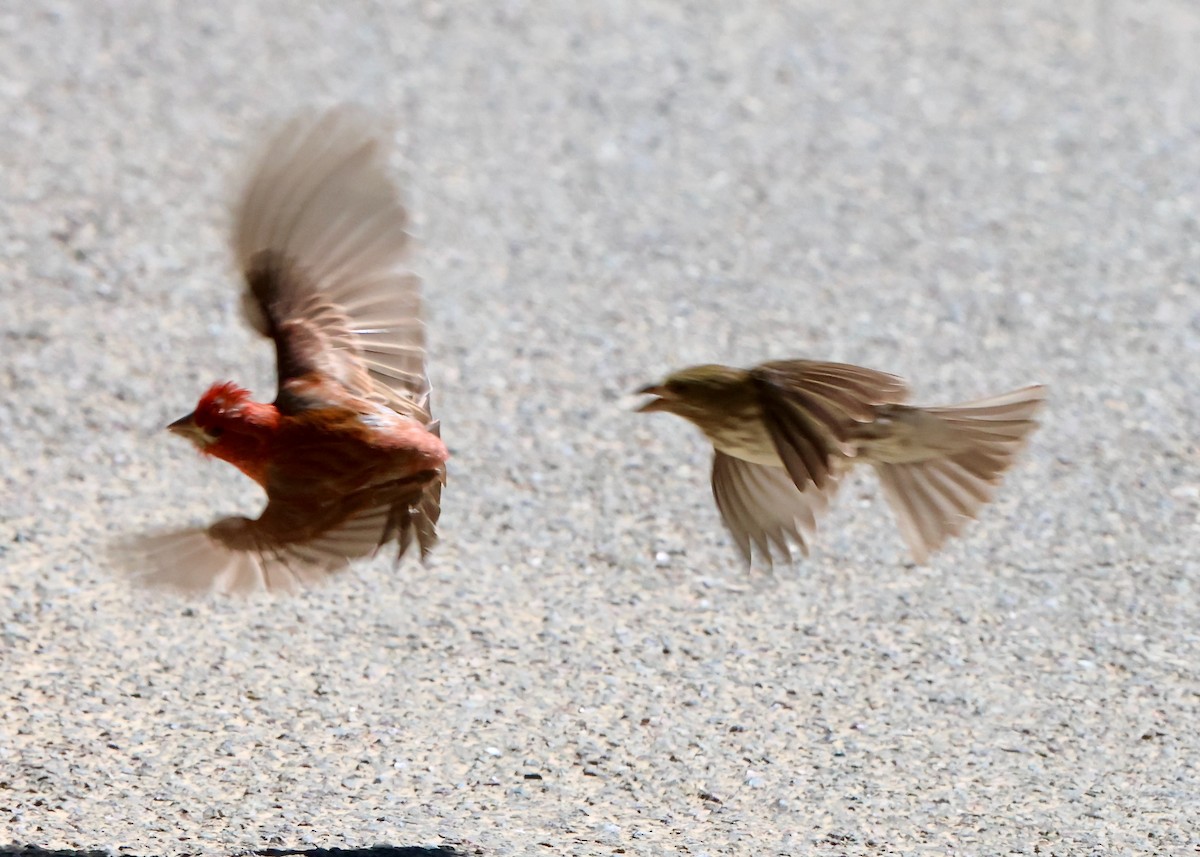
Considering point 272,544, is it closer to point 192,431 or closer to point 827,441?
point 192,431

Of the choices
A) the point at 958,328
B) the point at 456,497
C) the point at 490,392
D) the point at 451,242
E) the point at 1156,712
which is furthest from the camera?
the point at 451,242

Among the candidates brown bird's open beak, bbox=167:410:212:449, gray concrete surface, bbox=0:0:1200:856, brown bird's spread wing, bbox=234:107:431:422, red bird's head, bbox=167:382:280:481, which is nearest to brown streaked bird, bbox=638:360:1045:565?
gray concrete surface, bbox=0:0:1200:856

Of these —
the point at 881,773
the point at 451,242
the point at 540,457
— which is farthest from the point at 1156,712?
the point at 451,242

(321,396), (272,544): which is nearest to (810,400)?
(321,396)

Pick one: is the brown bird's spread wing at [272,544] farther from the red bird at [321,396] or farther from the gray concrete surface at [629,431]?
the gray concrete surface at [629,431]

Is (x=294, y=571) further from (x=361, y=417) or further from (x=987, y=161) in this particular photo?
(x=987, y=161)

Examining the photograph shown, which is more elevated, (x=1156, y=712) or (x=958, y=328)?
(x=958, y=328)
